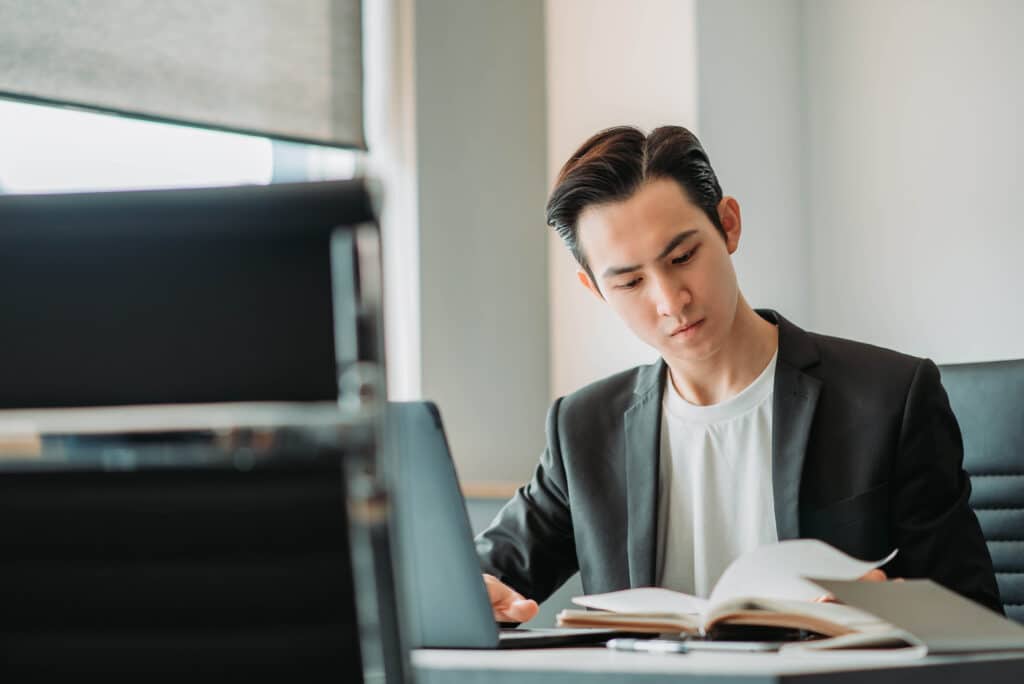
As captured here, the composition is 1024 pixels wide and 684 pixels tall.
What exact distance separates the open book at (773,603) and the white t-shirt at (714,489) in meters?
0.59

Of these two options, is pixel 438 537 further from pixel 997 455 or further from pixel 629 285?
pixel 997 455

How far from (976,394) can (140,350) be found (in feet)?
4.56

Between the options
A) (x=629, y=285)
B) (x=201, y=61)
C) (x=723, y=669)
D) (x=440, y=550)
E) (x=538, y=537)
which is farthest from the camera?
(x=201, y=61)

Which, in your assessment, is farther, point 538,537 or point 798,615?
point 538,537

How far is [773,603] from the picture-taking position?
1064mm

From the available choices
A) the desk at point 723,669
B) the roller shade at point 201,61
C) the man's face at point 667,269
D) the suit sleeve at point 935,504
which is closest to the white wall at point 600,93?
the roller shade at point 201,61

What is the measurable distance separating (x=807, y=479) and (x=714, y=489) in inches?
5.9

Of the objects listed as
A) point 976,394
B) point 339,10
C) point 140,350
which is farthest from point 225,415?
point 339,10

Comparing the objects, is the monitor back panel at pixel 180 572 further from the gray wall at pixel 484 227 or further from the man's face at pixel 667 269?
the gray wall at pixel 484 227

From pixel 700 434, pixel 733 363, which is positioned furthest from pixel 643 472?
pixel 733 363

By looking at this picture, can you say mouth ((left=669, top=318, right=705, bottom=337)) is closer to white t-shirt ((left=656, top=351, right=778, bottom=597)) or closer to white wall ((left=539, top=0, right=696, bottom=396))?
white t-shirt ((left=656, top=351, right=778, bottom=597))

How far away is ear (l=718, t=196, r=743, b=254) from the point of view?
1836 millimetres

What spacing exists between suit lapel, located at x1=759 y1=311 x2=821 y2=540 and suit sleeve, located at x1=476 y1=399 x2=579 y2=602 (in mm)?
366

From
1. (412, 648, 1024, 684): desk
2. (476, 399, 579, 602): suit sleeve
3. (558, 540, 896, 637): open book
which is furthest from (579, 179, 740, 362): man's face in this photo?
(412, 648, 1024, 684): desk
